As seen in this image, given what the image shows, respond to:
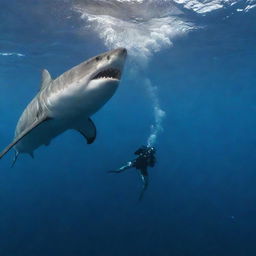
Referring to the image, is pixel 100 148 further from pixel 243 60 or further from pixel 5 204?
pixel 243 60

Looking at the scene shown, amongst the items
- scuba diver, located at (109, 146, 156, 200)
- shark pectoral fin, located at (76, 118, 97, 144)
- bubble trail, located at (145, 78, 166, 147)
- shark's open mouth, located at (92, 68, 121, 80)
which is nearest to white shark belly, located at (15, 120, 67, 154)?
shark pectoral fin, located at (76, 118, 97, 144)

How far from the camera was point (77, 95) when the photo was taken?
466 cm

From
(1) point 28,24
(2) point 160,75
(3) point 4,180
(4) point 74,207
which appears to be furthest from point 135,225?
(2) point 160,75

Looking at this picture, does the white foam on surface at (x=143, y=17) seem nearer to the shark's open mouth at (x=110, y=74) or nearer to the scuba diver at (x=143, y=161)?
the scuba diver at (x=143, y=161)

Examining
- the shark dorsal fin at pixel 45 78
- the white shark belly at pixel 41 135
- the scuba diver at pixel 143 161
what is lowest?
the scuba diver at pixel 143 161

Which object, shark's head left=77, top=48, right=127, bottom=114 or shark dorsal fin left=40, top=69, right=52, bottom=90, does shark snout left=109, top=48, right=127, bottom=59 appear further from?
shark dorsal fin left=40, top=69, right=52, bottom=90

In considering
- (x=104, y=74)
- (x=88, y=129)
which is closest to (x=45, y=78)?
(x=88, y=129)

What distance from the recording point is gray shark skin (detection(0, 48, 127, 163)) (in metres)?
4.07

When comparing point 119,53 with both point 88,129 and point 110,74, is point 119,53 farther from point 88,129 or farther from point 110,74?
point 88,129

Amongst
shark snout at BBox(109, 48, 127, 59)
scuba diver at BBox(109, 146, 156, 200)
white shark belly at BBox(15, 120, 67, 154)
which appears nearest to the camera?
shark snout at BBox(109, 48, 127, 59)

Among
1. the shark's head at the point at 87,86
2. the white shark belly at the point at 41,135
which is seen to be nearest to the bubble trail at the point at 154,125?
the white shark belly at the point at 41,135

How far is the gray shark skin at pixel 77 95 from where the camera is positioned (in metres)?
4.07

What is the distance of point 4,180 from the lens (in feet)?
98.1

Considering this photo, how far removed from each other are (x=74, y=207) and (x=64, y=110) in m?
13.5
